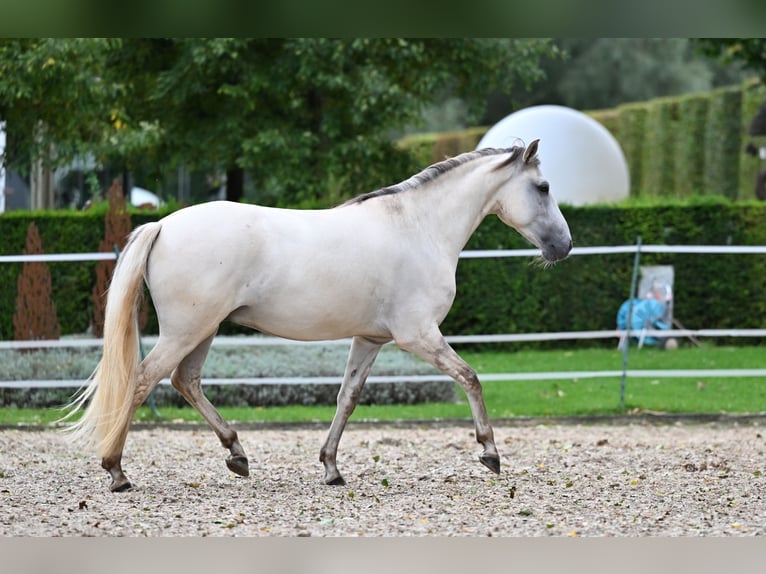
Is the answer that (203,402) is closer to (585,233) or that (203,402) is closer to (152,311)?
(152,311)

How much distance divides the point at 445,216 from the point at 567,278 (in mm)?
8210

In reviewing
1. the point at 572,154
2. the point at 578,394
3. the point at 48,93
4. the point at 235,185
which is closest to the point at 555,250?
the point at 578,394

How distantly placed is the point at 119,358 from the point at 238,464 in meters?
0.98

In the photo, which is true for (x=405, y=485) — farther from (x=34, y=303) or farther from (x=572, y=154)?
(x=572, y=154)

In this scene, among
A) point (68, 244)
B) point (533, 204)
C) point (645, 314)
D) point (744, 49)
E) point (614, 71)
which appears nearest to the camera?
point (533, 204)

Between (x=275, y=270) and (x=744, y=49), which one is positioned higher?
(x=744, y=49)

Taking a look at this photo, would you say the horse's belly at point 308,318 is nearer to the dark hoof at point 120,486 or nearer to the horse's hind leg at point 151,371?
the horse's hind leg at point 151,371

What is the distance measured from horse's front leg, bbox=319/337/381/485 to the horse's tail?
1215mm

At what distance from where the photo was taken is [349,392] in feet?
21.7

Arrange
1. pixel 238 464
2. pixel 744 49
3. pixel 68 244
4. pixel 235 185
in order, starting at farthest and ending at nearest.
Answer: pixel 235 185 < pixel 744 49 < pixel 68 244 < pixel 238 464

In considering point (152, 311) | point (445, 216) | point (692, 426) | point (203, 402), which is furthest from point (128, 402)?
point (152, 311)

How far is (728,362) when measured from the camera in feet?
43.6

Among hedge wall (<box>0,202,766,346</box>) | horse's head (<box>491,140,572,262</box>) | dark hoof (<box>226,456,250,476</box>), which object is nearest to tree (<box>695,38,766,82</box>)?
hedge wall (<box>0,202,766,346</box>)

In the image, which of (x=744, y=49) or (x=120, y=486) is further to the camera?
(x=744, y=49)
